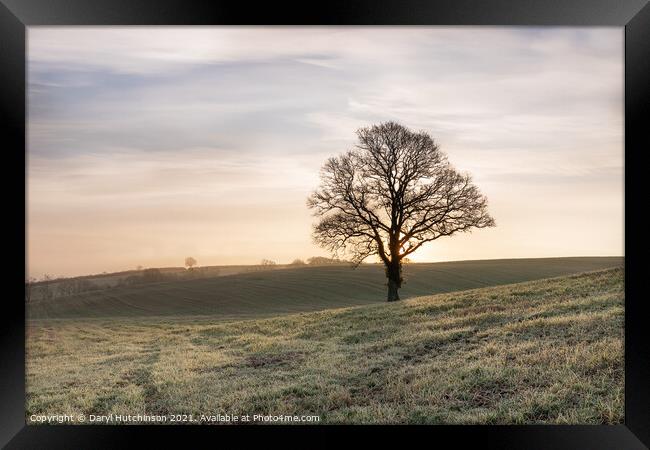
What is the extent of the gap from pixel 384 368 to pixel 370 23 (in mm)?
4378

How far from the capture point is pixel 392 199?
12203mm

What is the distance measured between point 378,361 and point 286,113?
390 cm

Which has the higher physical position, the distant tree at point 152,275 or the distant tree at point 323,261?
the distant tree at point 323,261

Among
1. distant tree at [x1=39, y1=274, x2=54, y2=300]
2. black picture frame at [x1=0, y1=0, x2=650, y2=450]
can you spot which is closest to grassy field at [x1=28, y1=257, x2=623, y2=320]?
distant tree at [x1=39, y1=274, x2=54, y2=300]

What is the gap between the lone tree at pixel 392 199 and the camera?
9.57 m

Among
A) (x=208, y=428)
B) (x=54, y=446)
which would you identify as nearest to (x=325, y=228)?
(x=208, y=428)

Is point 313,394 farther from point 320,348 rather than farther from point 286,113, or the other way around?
point 286,113

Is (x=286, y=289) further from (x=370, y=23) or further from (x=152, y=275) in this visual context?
(x=370, y=23)

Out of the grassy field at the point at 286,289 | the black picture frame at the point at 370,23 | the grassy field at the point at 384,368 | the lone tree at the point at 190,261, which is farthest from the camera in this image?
the grassy field at the point at 286,289

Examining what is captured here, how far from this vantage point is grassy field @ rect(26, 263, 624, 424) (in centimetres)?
581

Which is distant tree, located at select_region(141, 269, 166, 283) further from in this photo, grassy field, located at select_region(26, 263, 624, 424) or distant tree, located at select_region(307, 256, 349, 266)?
distant tree, located at select_region(307, 256, 349, 266)

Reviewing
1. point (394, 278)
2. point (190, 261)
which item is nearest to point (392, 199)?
point (394, 278)

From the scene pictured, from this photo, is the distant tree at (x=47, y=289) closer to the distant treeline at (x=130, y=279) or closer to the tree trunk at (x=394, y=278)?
the distant treeline at (x=130, y=279)

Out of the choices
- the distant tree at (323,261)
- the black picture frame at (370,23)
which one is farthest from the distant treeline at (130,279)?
the black picture frame at (370,23)
